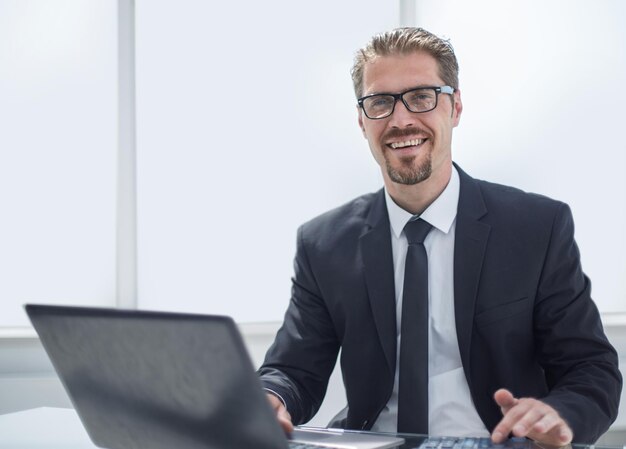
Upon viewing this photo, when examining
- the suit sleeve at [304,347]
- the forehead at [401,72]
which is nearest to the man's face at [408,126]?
the forehead at [401,72]

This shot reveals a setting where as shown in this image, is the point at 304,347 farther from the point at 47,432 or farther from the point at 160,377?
the point at 160,377

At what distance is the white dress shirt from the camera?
1731mm

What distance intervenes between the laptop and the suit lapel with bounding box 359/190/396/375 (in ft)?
2.24

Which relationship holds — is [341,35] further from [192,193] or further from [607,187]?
[607,187]

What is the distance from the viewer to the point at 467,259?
180cm

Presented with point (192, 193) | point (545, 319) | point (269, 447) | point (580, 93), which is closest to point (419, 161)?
point (545, 319)

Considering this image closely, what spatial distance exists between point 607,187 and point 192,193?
1.86 metres

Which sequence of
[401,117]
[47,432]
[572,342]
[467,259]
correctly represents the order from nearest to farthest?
1. [47,432]
2. [572,342]
3. [467,259]
4. [401,117]

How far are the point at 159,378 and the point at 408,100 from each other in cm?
119

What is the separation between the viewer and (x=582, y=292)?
1783mm

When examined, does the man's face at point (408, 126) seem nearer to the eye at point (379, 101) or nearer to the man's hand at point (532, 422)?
the eye at point (379, 101)

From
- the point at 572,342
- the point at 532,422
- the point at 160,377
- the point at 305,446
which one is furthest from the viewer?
the point at 572,342

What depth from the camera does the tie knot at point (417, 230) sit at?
183 centimetres

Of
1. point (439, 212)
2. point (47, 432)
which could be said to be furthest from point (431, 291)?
point (47, 432)
